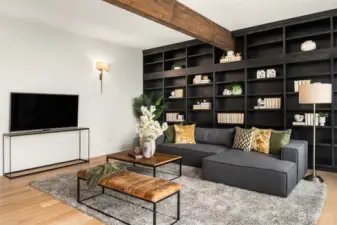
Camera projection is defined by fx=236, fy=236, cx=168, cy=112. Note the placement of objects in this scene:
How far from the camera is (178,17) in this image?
3355mm

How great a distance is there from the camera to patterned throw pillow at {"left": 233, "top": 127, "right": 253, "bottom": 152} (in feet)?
13.0

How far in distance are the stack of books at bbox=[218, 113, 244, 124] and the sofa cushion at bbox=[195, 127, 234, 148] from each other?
0.48 metres

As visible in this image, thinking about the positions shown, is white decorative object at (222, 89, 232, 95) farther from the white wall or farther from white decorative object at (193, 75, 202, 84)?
the white wall

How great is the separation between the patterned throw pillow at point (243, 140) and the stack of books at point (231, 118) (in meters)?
0.80

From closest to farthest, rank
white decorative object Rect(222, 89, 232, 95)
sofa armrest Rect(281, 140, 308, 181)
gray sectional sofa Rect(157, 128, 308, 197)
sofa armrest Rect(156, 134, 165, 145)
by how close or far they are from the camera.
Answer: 1. gray sectional sofa Rect(157, 128, 308, 197)
2. sofa armrest Rect(281, 140, 308, 181)
3. sofa armrest Rect(156, 134, 165, 145)
4. white decorative object Rect(222, 89, 232, 95)

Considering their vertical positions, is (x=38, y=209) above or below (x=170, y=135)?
below

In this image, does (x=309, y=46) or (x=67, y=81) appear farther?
(x=67, y=81)

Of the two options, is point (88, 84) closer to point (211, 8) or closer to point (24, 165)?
point (24, 165)

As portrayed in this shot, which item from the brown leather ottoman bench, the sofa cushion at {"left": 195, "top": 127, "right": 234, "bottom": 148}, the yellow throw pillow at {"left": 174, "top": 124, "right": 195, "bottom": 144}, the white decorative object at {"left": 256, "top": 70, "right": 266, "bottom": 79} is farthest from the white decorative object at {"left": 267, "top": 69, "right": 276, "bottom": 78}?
the brown leather ottoman bench

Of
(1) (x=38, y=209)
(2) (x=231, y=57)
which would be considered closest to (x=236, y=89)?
(2) (x=231, y=57)

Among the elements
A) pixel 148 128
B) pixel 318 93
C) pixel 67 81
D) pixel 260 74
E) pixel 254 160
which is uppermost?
pixel 260 74

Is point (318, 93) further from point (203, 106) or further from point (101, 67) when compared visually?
point (101, 67)

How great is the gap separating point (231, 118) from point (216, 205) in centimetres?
270

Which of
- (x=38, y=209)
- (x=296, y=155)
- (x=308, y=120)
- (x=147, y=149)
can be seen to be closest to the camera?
(x=38, y=209)
